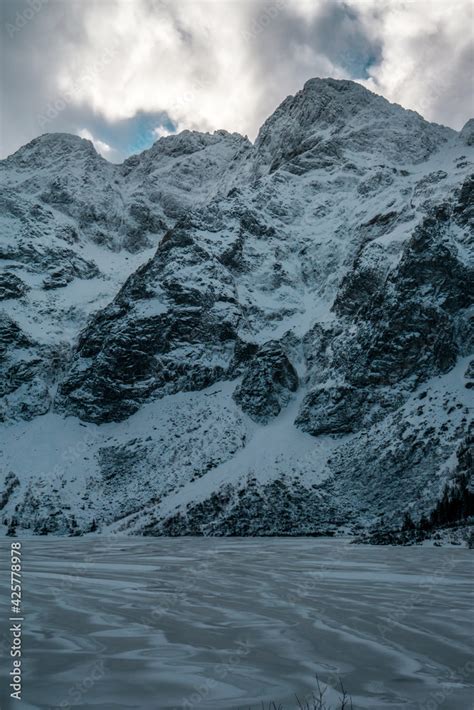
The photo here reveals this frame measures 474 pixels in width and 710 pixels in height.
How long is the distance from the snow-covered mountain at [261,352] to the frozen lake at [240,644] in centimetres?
3881

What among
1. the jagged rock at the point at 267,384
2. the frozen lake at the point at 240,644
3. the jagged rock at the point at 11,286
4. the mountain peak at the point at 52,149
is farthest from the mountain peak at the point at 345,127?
the frozen lake at the point at 240,644

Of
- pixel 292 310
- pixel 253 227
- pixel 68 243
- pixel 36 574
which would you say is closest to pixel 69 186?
pixel 68 243

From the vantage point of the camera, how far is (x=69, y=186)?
16088cm

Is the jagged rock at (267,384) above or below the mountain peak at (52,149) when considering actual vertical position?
below

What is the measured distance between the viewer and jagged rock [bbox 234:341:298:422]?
3078 inches

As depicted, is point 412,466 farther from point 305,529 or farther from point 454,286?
point 454,286

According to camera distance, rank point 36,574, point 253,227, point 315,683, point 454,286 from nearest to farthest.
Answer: point 315,683, point 36,574, point 454,286, point 253,227

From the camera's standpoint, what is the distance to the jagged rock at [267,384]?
3078 inches

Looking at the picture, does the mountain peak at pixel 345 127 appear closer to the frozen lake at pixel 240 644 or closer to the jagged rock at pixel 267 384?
the jagged rock at pixel 267 384

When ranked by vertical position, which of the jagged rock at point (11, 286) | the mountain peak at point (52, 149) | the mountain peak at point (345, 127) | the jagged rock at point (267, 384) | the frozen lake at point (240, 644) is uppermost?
the mountain peak at point (52, 149)

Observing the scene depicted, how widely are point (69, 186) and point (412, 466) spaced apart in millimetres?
141335

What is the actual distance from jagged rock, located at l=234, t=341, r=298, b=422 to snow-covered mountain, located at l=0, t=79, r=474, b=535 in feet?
1.00

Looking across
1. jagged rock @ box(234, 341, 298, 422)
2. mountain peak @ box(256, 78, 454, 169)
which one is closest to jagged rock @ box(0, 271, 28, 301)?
jagged rock @ box(234, 341, 298, 422)

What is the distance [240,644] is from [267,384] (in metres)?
73.4
